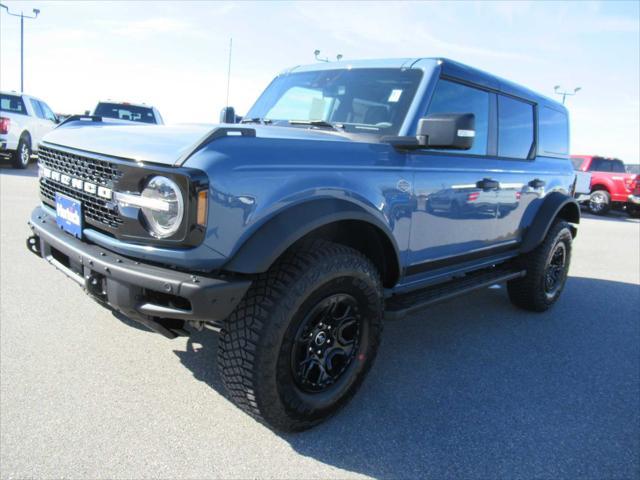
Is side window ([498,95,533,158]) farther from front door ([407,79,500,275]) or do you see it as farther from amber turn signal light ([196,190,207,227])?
amber turn signal light ([196,190,207,227])

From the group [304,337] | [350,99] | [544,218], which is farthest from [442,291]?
[544,218]

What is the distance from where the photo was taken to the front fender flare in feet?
6.77

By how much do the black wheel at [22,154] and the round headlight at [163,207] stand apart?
13014mm

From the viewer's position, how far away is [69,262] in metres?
2.53

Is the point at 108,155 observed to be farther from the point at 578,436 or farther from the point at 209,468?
the point at 578,436

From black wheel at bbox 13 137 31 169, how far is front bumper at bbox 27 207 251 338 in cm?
1260

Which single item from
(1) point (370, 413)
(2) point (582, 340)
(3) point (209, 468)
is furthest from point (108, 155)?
(2) point (582, 340)

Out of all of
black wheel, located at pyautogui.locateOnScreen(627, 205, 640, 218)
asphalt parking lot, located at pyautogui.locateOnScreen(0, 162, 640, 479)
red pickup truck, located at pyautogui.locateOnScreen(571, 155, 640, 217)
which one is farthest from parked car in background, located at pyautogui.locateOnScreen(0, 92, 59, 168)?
black wheel, located at pyautogui.locateOnScreen(627, 205, 640, 218)

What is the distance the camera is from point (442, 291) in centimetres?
335

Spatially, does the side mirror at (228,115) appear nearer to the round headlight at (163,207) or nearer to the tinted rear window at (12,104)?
the round headlight at (163,207)

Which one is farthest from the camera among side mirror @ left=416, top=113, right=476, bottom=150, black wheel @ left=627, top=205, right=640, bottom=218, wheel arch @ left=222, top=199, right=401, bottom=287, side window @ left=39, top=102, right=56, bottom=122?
black wheel @ left=627, top=205, right=640, bottom=218

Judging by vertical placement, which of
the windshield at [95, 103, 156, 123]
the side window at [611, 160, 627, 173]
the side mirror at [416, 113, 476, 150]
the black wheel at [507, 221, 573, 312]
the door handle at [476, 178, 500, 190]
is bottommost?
the black wheel at [507, 221, 573, 312]

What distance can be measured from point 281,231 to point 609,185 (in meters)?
16.6

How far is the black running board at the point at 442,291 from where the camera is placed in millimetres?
2924
